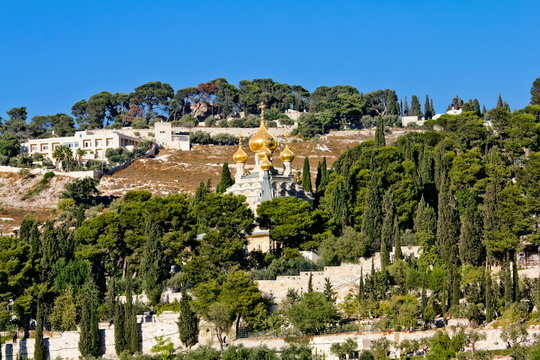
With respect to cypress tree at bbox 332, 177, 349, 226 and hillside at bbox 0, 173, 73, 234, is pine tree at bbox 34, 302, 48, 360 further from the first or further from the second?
hillside at bbox 0, 173, 73, 234

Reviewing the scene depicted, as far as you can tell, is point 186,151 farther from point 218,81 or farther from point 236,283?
point 236,283

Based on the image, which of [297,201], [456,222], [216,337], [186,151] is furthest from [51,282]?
[186,151]

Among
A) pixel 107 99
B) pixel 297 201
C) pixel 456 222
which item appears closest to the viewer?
pixel 456 222

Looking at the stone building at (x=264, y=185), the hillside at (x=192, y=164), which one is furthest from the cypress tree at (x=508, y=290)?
the hillside at (x=192, y=164)

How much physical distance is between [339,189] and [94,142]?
52.2 m

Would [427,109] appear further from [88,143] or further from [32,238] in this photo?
[32,238]

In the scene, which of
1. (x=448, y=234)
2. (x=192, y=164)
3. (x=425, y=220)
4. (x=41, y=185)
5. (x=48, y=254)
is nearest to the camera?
(x=448, y=234)

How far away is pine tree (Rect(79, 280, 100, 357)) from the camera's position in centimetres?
5138

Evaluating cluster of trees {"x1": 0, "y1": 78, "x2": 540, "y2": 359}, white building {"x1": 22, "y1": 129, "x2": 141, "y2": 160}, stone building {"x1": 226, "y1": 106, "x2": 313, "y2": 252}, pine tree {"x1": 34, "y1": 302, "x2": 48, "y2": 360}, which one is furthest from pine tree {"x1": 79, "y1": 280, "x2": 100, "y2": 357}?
white building {"x1": 22, "y1": 129, "x2": 141, "y2": 160}

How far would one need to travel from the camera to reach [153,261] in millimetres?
58000

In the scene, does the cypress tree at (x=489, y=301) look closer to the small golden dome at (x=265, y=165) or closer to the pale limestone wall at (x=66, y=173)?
the small golden dome at (x=265, y=165)

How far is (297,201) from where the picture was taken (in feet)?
208

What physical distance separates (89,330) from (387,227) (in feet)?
55.5

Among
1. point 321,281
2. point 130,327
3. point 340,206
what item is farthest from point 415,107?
point 130,327
